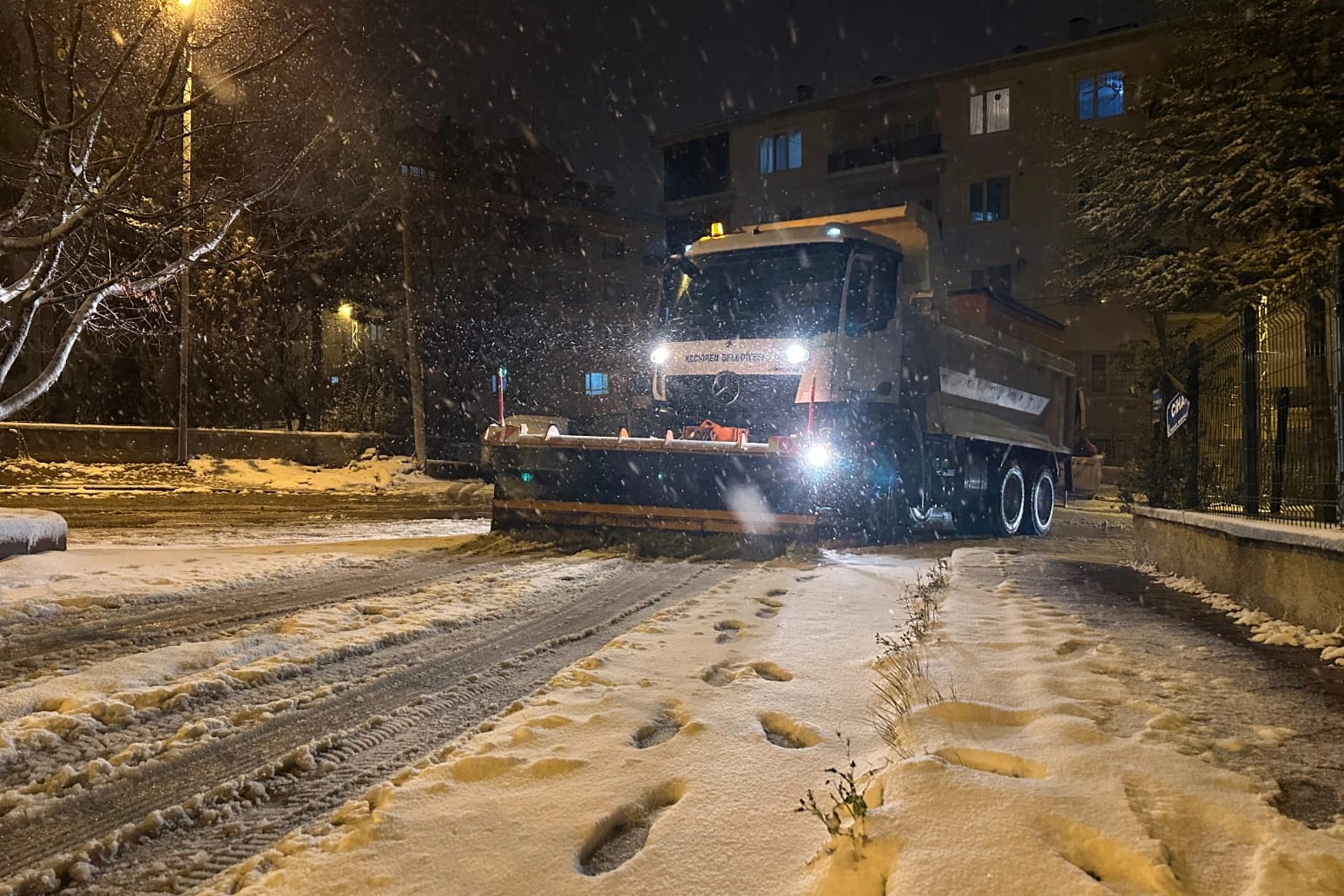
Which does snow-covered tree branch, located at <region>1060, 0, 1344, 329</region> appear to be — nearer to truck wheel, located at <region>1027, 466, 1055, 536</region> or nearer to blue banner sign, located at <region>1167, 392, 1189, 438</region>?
blue banner sign, located at <region>1167, 392, 1189, 438</region>

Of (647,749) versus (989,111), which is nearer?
(647,749)

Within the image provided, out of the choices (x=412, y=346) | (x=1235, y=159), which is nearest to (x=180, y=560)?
(x=1235, y=159)

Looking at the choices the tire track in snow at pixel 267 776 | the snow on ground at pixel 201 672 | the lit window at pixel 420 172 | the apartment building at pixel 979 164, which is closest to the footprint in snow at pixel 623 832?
the tire track in snow at pixel 267 776

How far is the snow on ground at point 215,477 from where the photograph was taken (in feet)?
61.4

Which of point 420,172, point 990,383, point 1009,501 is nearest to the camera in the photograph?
point 990,383

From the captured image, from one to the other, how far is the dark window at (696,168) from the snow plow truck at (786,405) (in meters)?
31.0

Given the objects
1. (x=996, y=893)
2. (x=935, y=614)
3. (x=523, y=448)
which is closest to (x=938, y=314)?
(x=523, y=448)

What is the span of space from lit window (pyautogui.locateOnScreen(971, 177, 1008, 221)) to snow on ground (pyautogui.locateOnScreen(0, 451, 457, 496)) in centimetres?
2361

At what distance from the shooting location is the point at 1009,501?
531 inches

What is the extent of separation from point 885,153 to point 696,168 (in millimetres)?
9727

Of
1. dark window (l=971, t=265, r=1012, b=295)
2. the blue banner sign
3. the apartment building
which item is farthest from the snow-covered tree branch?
dark window (l=971, t=265, r=1012, b=295)

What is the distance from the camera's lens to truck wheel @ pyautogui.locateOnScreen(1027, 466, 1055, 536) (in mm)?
14273

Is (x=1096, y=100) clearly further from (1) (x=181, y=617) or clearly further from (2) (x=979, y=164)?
(1) (x=181, y=617)

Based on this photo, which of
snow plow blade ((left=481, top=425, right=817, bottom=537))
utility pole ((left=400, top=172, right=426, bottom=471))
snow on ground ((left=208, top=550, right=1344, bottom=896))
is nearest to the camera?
snow on ground ((left=208, top=550, right=1344, bottom=896))
